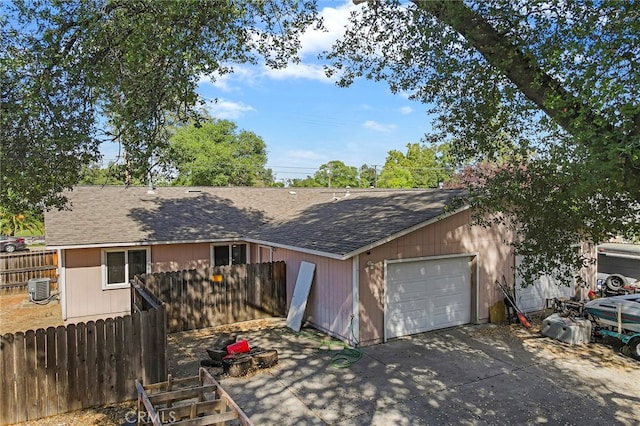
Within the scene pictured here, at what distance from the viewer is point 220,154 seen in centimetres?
3922

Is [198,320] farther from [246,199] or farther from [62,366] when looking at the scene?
[246,199]

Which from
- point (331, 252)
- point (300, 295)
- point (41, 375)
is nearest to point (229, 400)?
point (41, 375)

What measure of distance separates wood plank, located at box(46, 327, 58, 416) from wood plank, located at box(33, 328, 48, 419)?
4cm

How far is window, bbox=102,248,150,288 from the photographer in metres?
12.7

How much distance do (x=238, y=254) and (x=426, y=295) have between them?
7272 mm

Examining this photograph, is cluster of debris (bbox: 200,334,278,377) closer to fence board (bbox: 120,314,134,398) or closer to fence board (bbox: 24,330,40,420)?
fence board (bbox: 120,314,134,398)

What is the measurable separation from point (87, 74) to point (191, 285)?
21.7 ft

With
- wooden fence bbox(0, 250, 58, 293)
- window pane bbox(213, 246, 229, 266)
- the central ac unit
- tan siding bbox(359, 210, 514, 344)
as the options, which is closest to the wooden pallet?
tan siding bbox(359, 210, 514, 344)

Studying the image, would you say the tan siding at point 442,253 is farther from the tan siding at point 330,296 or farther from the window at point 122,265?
the window at point 122,265

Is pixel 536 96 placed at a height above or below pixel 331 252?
above

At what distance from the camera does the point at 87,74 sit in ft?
21.7

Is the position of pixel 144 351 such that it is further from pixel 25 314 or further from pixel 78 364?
pixel 25 314

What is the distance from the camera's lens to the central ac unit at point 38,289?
14266mm

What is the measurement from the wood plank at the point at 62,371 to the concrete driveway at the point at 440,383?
2.12 m
